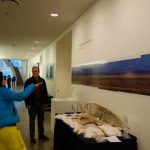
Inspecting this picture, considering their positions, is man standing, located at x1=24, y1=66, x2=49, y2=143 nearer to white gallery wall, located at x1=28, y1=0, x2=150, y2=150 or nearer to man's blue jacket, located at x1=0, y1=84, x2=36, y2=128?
white gallery wall, located at x1=28, y1=0, x2=150, y2=150

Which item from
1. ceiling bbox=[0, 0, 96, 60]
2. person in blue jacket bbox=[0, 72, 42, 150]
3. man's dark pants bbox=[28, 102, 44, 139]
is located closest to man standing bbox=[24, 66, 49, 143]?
man's dark pants bbox=[28, 102, 44, 139]

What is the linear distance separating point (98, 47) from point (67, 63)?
187 inches

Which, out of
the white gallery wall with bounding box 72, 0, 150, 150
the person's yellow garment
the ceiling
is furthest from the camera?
the ceiling

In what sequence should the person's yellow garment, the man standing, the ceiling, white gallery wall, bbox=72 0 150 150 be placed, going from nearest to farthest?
1. the person's yellow garment
2. white gallery wall, bbox=72 0 150 150
3. the ceiling
4. the man standing

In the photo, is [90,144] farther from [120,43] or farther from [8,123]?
[120,43]

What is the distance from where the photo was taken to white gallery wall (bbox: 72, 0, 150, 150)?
3.23m

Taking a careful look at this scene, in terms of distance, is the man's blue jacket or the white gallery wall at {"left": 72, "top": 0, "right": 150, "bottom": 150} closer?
the man's blue jacket

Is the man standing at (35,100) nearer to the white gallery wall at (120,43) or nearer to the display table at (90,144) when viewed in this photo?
the white gallery wall at (120,43)

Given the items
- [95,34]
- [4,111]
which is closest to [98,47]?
[95,34]

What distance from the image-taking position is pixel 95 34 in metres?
5.16

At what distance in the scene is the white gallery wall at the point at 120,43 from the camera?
3232 millimetres

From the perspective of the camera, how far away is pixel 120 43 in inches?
155

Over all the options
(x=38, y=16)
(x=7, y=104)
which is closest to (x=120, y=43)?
(x=7, y=104)

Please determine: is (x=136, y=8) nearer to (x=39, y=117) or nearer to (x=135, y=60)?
(x=135, y=60)
